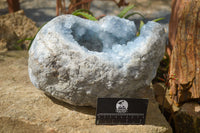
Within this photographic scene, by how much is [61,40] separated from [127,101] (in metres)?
0.54

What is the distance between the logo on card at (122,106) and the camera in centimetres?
140

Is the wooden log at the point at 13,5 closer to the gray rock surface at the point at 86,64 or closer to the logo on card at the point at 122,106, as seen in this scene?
the gray rock surface at the point at 86,64

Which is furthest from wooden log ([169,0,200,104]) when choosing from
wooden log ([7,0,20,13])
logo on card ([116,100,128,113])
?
wooden log ([7,0,20,13])

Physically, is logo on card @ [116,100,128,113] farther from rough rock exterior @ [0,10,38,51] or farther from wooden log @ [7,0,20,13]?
wooden log @ [7,0,20,13]

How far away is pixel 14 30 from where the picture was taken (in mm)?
2842

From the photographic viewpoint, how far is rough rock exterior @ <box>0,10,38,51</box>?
107 inches

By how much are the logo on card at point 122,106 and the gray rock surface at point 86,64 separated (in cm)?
5

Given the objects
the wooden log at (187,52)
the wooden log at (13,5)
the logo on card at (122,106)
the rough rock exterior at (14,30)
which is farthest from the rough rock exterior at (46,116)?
the wooden log at (13,5)

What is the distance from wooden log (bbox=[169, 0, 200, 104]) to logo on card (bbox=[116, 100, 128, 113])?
2.52 ft

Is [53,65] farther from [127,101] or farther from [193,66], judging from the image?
[193,66]

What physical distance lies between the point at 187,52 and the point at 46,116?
1.23 m

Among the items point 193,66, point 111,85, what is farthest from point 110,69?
point 193,66

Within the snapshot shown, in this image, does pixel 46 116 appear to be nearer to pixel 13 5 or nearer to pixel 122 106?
pixel 122 106

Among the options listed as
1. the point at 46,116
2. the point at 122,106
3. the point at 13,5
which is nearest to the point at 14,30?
the point at 13,5
